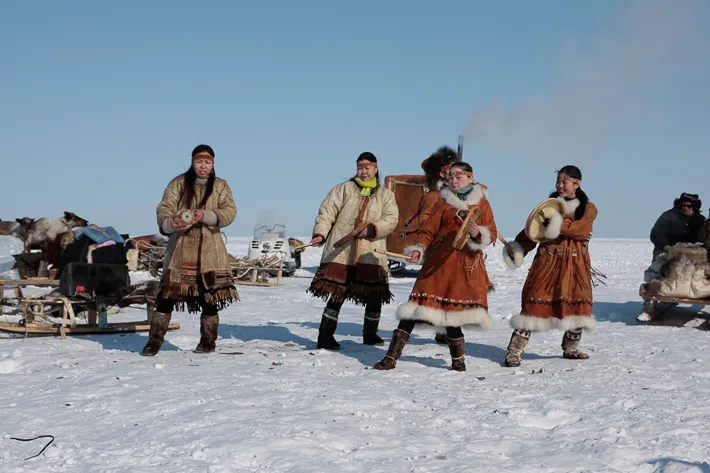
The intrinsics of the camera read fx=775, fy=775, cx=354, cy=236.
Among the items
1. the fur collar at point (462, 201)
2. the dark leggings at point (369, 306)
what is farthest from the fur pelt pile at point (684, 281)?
the fur collar at point (462, 201)

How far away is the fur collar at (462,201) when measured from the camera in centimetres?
650

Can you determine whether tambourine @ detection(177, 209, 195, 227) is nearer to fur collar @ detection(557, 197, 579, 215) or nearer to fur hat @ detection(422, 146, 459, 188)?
fur hat @ detection(422, 146, 459, 188)

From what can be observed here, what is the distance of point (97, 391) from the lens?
5496mm

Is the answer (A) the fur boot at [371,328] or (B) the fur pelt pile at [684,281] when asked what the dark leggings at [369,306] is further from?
(B) the fur pelt pile at [684,281]

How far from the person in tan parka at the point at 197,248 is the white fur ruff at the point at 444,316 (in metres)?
1.69

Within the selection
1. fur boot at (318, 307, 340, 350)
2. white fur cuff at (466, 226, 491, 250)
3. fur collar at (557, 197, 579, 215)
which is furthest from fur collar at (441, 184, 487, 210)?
fur boot at (318, 307, 340, 350)

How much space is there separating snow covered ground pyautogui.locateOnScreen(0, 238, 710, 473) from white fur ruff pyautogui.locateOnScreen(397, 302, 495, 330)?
44 centimetres

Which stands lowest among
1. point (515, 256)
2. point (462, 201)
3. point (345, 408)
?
point (345, 408)

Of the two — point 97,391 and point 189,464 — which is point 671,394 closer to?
point 189,464

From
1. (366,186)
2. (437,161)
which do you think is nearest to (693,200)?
(437,161)

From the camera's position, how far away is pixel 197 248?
7027mm

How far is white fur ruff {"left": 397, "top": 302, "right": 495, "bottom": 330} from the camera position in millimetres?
6297

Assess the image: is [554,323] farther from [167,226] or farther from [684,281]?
[684,281]

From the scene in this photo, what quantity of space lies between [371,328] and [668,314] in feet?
17.7
